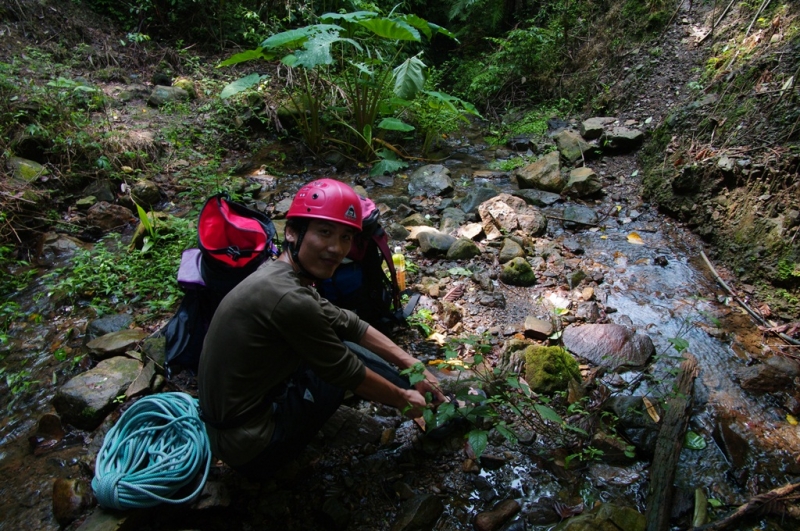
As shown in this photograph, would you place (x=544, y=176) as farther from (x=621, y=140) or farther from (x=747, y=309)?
(x=747, y=309)

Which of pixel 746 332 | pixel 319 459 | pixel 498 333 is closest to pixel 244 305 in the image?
pixel 319 459

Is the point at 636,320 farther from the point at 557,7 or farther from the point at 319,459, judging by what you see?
the point at 557,7

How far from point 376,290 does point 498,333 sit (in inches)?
44.3

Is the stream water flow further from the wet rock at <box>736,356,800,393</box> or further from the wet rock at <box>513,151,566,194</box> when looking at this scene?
the wet rock at <box>513,151,566,194</box>

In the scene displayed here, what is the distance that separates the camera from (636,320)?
147 inches

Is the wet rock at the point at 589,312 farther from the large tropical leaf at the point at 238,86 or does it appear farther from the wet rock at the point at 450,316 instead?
the large tropical leaf at the point at 238,86

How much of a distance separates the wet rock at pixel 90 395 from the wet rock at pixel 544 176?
5.35m

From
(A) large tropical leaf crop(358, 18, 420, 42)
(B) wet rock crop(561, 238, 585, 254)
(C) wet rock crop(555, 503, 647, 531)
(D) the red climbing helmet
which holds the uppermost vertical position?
(A) large tropical leaf crop(358, 18, 420, 42)

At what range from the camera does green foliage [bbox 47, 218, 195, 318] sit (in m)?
3.82

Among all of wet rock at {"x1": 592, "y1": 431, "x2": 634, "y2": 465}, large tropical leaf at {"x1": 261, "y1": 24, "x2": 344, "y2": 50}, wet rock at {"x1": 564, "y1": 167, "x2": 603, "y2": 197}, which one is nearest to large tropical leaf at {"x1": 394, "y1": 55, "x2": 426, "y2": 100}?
large tropical leaf at {"x1": 261, "y1": 24, "x2": 344, "y2": 50}

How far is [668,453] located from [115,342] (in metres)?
3.82

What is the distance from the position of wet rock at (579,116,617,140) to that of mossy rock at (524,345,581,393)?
5.18 m

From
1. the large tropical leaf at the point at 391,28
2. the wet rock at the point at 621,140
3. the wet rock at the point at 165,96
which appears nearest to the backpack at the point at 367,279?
the large tropical leaf at the point at 391,28

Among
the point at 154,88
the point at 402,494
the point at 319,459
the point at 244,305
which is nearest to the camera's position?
the point at 244,305
